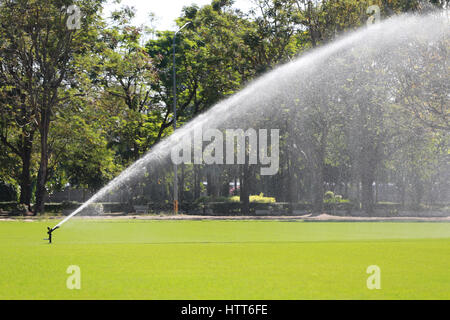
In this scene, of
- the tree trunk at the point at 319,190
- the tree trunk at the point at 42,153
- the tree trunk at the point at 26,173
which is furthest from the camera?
the tree trunk at the point at 26,173

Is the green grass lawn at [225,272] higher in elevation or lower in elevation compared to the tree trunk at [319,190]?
lower

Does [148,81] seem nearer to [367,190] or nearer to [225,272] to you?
[367,190]

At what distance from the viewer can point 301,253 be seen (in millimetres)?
16328

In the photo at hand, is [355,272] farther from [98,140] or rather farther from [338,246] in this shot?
[98,140]

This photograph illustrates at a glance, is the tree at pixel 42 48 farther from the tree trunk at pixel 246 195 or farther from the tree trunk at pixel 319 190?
the tree trunk at pixel 319 190

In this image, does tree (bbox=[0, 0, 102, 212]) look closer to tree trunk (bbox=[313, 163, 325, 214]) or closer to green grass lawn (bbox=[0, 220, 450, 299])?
tree trunk (bbox=[313, 163, 325, 214])
